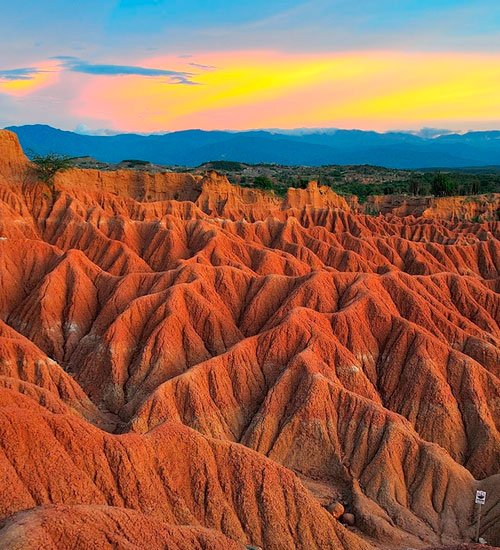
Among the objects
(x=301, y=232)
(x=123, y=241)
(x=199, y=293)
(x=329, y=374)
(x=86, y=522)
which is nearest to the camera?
(x=86, y=522)

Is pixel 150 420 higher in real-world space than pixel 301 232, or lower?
lower

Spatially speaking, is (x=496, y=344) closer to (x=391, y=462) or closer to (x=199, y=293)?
(x=391, y=462)

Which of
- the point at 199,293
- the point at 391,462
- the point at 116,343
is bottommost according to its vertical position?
the point at 391,462

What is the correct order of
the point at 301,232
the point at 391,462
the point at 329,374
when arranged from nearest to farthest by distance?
the point at 391,462 → the point at 329,374 → the point at 301,232

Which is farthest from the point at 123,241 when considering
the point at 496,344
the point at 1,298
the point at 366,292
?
the point at 496,344

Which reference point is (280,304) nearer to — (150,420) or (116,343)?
(116,343)

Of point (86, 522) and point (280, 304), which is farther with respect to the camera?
point (280, 304)
